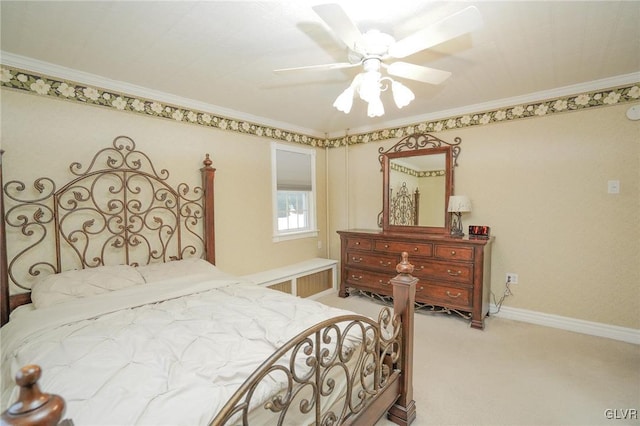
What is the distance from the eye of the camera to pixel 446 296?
321 cm

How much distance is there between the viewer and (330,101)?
315 cm

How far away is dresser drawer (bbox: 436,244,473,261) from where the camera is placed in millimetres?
3061

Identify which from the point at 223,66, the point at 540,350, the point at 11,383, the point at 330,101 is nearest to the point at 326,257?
the point at 330,101

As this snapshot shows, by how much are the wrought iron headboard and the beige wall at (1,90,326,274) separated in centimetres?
10

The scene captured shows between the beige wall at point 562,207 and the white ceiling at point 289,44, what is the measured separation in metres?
0.53

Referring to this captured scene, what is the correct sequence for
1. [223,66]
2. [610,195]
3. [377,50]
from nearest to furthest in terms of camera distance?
[377,50], [223,66], [610,195]

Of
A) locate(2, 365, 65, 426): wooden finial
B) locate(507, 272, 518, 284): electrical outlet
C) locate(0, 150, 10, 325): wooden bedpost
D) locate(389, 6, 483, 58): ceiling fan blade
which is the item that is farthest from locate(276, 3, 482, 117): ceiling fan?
locate(507, 272, 518, 284): electrical outlet

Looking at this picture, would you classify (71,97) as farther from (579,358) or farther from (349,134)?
(579,358)

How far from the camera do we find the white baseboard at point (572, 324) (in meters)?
2.67

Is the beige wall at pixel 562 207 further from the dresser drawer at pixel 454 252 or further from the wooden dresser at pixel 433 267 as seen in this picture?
the dresser drawer at pixel 454 252

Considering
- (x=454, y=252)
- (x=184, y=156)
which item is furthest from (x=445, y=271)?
(x=184, y=156)

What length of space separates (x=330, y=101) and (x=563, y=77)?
7.13ft

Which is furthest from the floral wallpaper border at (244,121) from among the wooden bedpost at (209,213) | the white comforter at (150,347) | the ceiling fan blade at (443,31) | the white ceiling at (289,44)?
the ceiling fan blade at (443,31)

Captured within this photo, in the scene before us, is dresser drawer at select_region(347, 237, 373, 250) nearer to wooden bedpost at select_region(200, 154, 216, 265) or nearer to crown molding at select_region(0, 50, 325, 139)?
wooden bedpost at select_region(200, 154, 216, 265)
